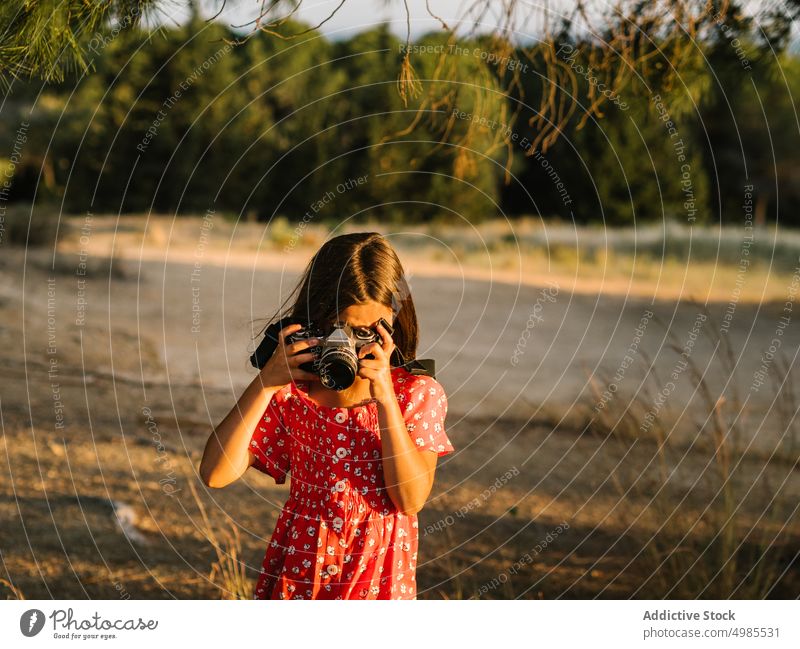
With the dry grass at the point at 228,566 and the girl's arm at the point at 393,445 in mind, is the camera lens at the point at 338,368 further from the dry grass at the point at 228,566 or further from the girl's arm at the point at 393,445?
the dry grass at the point at 228,566

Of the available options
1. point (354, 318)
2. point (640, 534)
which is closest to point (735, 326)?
point (640, 534)

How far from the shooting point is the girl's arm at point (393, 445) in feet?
6.64

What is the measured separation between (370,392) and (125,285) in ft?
34.4

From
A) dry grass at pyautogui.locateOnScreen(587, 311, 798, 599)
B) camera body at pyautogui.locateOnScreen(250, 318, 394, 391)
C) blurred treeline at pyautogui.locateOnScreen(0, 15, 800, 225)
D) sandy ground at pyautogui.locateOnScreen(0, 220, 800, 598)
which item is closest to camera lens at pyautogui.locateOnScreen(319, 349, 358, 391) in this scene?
camera body at pyautogui.locateOnScreen(250, 318, 394, 391)

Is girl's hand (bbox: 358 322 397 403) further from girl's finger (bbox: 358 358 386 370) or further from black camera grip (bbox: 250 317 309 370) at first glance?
black camera grip (bbox: 250 317 309 370)

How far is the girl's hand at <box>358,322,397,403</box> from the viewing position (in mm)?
2037

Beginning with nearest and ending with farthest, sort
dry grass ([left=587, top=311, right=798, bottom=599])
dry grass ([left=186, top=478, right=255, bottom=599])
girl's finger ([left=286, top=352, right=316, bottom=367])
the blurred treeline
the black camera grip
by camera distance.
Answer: girl's finger ([left=286, top=352, right=316, bottom=367]) → the black camera grip → dry grass ([left=186, top=478, right=255, bottom=599]) → dry grass ([left=587, top=311, right=798, bottom=599]) → the blurred treeline

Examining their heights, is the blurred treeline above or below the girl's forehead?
above

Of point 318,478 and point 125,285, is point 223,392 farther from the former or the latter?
point 318,478

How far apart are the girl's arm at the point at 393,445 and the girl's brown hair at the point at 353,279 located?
18cm

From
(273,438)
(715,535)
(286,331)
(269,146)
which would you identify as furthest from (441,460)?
(269,146)

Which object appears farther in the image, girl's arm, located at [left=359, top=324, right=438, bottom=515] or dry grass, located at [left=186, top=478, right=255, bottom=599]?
dry grass, located at [left=186, top=478, right=255, bottom=599]

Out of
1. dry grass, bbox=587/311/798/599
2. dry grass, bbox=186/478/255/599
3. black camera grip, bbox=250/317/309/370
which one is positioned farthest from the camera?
dry grass, bbox=587/311/798/599

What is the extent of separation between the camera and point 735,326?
12.5 meters
